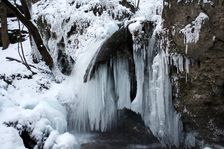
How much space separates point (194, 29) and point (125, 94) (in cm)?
193

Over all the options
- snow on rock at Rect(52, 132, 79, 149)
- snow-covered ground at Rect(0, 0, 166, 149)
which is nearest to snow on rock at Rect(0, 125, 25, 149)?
snow-covered ground at Rect(0, 0, 166, 149)

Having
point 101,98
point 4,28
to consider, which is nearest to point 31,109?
point 101,98

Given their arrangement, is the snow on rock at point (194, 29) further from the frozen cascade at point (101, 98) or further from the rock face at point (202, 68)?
the frozen cascade at point (101, 98)

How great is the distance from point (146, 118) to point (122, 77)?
3.06ft

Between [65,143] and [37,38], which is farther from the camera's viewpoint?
[37,38]

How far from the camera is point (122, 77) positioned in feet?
21.2

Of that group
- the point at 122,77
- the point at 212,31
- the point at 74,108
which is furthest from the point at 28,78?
the point at 212,31

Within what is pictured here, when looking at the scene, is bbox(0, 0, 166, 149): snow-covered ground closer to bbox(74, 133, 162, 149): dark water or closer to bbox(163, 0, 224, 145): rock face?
bbox(74, 133, 162, 149): dark water

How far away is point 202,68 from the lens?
5.48 m

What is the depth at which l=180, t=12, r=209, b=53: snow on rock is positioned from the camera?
5203 mm

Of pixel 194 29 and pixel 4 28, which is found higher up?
pixel 4 28

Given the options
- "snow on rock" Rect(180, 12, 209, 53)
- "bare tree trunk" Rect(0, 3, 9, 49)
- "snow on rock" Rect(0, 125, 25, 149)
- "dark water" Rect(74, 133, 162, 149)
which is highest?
"bare tree trunk" Rect(0, 3, 9, 49)

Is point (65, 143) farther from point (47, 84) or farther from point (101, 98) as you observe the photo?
point (47, 84)

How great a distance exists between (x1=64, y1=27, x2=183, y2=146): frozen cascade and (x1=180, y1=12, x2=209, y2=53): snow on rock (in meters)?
0.60
